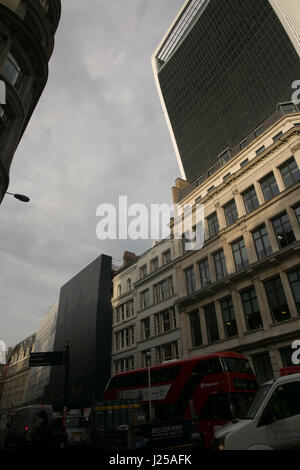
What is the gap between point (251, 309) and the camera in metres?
25.0

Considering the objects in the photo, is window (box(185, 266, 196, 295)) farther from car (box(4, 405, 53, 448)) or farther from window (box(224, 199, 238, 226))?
car (box(4, 405, 53, 448))

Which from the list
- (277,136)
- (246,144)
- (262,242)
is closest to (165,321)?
(262,242)

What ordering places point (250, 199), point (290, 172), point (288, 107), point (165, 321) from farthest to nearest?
point (165, 321) → point (288, 107) → point (250, 199) → point (290, 172)

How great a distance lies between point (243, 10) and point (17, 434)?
128 m

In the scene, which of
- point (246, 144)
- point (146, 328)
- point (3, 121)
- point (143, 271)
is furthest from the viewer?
point (143, 271)

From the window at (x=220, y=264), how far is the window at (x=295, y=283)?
676cm

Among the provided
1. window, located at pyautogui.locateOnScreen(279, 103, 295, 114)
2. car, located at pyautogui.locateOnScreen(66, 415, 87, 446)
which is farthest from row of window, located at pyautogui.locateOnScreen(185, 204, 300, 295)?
car, located at pyautogui.locateOnScreen(66, 415, 87, 446)

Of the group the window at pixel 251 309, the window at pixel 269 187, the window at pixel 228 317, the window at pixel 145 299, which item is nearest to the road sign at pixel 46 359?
the window at pixel 228 317

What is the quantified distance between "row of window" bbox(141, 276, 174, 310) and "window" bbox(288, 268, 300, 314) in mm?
14760

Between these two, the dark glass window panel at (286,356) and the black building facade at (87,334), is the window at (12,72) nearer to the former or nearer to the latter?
the dark glass window panel at (286,356)

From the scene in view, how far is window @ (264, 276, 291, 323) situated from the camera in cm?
2256

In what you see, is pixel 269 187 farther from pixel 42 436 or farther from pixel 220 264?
pixel 42 436

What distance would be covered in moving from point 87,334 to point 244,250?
Result: 2851 centimetres

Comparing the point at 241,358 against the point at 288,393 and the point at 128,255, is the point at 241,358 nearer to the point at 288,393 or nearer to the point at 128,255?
the point at 288,393
